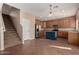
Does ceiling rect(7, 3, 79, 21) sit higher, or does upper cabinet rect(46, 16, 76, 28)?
ceiling rect(7, 3, 79, 21)

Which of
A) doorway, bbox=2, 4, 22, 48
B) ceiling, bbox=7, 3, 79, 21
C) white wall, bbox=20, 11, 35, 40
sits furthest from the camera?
white wall, bbox=20, 11, 35, 40

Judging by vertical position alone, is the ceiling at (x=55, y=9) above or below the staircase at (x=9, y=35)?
above

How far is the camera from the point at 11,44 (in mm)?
3424

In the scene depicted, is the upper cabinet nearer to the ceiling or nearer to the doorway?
the ceiling

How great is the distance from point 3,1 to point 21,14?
2.72 feet

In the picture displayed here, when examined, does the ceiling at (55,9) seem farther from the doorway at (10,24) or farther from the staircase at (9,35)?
the staircase at (9,35)

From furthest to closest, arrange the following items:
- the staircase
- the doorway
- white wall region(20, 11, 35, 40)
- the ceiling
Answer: white wall region(20, 11, 35, 40)
the staircase
the doorway
the ceiling

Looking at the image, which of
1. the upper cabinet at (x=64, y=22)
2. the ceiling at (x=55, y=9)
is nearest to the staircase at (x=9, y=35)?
the ceiling at (x=55, y=9)

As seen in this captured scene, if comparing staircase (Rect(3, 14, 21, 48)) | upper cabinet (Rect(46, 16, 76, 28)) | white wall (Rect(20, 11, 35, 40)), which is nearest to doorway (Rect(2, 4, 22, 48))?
staircase (Rect(3, 14, 21, 48))
